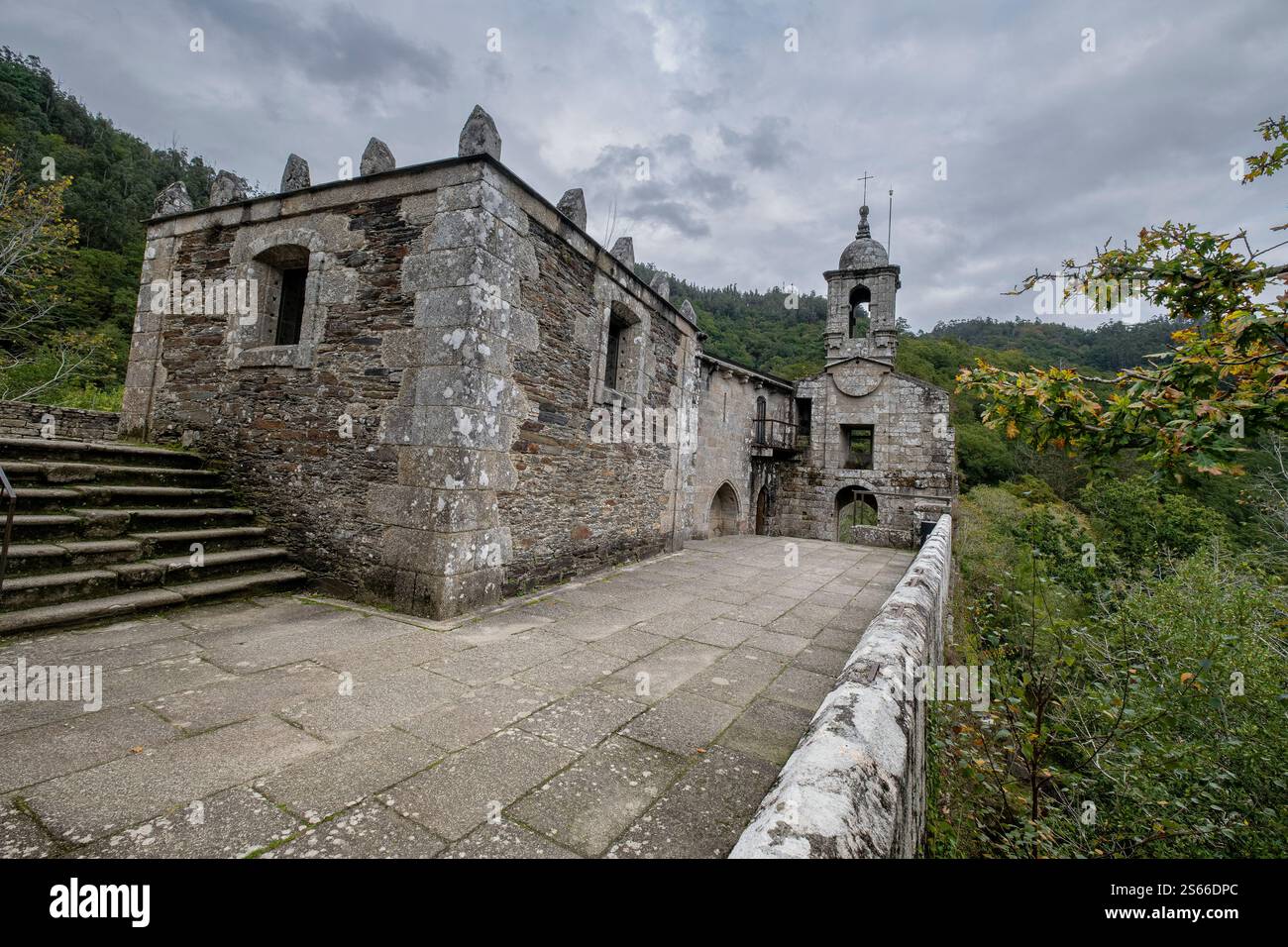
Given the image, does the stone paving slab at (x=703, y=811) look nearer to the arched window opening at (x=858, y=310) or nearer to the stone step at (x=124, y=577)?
the stone step at (x=124, y=577)

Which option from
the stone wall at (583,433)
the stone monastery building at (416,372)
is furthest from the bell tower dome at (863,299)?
the stone monastery building at (416,372)

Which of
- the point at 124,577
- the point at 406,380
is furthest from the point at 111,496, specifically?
the point at 406,380

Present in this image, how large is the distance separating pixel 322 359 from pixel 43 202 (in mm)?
11467

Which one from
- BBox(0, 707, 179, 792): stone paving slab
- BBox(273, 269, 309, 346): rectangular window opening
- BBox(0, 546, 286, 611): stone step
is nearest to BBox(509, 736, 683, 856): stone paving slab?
BBox(0, 707, 179, 792): stone paving slab

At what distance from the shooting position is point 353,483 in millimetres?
4855

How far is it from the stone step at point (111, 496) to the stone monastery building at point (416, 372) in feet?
1.30

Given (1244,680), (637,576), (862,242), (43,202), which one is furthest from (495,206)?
(862,242)

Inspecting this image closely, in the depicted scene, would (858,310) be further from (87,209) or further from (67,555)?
(87,209)

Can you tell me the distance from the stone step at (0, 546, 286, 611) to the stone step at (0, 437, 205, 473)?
4.38ft

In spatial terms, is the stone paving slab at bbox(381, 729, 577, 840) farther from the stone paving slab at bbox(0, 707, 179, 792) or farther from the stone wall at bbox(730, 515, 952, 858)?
the stone paving slab at bbox(0, 707, 179, 792)

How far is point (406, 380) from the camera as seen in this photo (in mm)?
4668

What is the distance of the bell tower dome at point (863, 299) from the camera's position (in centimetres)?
1559

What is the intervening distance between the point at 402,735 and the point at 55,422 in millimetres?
7618

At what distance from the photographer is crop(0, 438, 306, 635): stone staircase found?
3.66m
